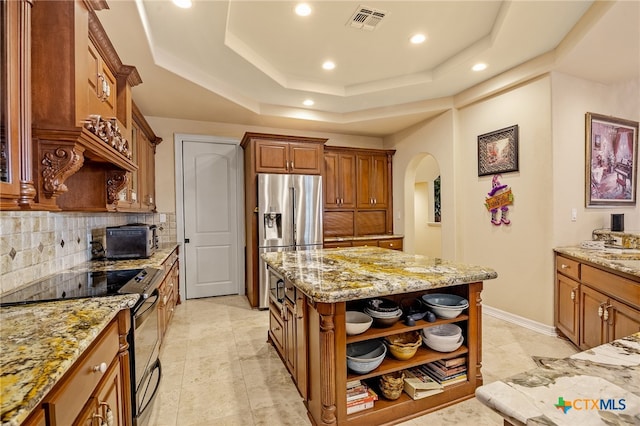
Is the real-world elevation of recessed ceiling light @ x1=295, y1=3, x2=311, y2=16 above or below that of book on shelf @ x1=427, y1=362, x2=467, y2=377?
above

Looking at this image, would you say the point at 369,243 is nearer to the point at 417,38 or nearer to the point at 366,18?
the point at 417,38

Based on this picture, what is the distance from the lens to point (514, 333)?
296cm

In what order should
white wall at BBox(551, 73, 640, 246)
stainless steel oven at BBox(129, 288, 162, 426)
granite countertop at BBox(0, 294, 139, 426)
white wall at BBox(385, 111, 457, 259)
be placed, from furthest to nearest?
white wall at BBox(385, 111, 457, 259)
white wall at BBox(551, 73, 640, 246)
stainless steel oven at BBox(129, 288, 162, 426)
granite countertop at BBox(0, 294, 139, 426)

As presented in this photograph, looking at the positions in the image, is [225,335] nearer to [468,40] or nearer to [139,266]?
[139,266]

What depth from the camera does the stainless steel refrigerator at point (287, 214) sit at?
3.79 metres

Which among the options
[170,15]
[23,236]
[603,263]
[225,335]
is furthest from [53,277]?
[603,263]

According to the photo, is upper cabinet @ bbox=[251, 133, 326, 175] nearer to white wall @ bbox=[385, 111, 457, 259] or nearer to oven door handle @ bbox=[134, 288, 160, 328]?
white wall @ bbox=[385, 111, 457, 259]

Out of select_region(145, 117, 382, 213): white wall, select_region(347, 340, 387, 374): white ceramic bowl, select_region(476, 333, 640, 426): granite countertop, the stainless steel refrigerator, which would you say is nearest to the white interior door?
select_region(145, 117, 382, 213): white wall

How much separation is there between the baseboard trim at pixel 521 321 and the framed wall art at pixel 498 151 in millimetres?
1608

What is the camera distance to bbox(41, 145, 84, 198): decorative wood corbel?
123 cm

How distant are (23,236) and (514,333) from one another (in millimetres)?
4058

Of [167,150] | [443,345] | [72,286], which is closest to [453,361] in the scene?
[443,345]

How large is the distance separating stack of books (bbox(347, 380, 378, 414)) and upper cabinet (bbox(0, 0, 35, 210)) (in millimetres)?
1735

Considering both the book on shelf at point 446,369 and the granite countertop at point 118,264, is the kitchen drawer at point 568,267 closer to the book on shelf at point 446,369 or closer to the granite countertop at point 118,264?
the book on shelf at point 446,369
